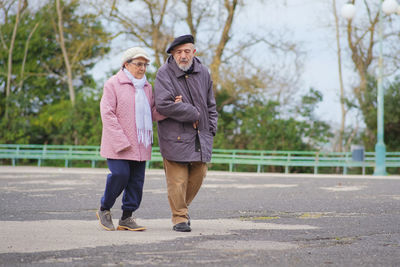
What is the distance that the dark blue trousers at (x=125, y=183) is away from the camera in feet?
20.6

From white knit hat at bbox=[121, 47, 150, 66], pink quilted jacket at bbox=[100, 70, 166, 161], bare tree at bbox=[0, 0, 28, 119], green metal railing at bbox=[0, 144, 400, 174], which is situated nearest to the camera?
pink quilted jacket at bbox=[100, 70, 166, 161]

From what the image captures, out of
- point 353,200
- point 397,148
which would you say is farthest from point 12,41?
point 353,200

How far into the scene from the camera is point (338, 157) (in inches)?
969

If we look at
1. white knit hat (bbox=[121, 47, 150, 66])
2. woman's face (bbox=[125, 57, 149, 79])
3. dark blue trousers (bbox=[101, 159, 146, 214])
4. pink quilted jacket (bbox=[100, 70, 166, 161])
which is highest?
white knit hat (bbox=[121, 47, 150, 66])

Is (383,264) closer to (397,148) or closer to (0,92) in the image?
(397,148)

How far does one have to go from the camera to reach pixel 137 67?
656 centimetres

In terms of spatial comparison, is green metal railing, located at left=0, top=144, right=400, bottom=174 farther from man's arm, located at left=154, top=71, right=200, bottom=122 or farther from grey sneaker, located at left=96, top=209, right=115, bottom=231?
grey sneaker, located at left=96, top=209, right=115, bottom=231

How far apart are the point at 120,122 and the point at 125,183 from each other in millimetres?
623

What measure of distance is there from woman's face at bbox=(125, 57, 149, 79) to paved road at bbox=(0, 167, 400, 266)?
161cm

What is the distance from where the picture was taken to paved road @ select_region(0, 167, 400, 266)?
4762 millimetres

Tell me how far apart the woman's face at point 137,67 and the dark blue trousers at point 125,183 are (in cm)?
90

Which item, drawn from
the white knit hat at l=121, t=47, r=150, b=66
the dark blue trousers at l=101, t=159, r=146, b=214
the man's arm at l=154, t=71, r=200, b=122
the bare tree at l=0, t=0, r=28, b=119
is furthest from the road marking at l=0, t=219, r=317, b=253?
the bare tree at l=0, t=0, r=28, b=119

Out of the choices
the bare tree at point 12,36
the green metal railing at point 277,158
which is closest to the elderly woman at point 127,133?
the green metal railing at point 277,158

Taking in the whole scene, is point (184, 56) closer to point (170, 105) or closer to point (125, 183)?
point (170, 105)
